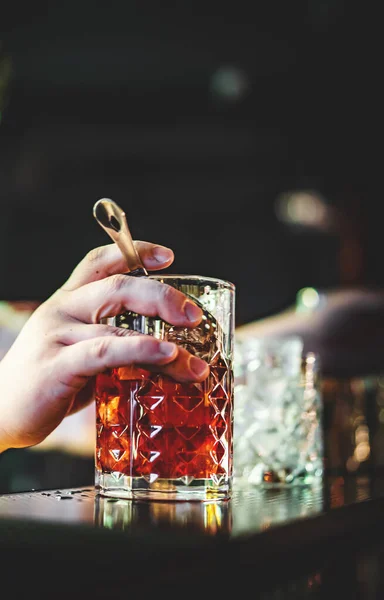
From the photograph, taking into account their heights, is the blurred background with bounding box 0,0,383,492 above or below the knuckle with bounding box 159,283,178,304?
above

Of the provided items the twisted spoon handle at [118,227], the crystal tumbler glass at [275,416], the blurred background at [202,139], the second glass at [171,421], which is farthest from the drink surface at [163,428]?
the blurred background at [202,139]

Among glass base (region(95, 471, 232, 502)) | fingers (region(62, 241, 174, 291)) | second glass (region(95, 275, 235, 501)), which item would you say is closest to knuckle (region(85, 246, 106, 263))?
fingers (region(62, 241, 174, 291))

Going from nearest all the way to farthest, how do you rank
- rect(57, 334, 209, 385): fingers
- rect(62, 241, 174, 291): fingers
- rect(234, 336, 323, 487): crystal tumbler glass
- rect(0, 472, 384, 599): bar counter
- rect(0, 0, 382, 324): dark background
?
rect(0, 472, 384, 599): bar counter, rect(57, 334, 209, 385): fingers, rect(62, 241, 174, 291): fingers, rect(234, 336, 323, 487): crystal tumbler glass, rect(0, 0, 382, 324): dark background

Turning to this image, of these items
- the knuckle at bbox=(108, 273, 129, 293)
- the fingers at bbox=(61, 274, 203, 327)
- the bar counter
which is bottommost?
the bar counter

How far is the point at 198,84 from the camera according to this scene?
5.09 meters

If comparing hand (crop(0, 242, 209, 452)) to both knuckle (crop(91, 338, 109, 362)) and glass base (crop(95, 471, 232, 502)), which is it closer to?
knuckle (crop(91, 338, 109, 362))

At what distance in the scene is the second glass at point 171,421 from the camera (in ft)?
2.51

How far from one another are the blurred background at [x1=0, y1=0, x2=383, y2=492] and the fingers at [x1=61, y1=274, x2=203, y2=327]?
10.4 ft

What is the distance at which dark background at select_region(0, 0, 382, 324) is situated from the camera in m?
4.20

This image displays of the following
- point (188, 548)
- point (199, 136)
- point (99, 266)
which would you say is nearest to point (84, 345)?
point (99, 266)

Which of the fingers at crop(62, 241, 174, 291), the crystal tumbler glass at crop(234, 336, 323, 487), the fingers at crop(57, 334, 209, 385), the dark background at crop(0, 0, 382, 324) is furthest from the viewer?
the dark background at crop(0, 0, 382, 324)

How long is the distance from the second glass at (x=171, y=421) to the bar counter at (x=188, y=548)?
0.10 feet

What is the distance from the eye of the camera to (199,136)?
553 cm

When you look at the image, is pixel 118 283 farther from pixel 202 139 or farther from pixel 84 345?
pixel 202 139
